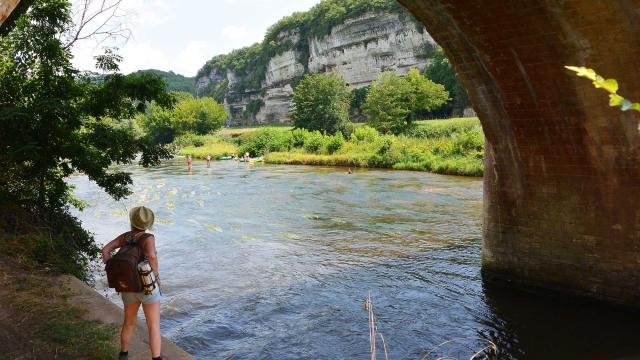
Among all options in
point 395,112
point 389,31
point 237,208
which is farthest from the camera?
point 389,31

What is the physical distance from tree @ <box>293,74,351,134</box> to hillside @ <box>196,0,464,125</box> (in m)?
14.8

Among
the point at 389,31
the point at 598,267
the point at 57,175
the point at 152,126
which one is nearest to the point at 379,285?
the point at 598,267

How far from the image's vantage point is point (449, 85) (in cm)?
6444

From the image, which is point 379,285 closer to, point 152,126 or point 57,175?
point 57,175

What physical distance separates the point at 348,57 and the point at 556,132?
279ft

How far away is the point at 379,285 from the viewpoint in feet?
30.4

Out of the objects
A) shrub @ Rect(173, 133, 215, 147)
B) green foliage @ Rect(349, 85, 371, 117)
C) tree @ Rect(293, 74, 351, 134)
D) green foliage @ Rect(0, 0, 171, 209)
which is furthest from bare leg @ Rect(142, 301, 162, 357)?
green foliage @ Rect(349, 85, 371, 117)

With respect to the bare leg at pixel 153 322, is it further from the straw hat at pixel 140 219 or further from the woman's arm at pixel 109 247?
the straw hat at pixel 140 219

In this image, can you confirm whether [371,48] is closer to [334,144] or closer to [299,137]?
[299,137]

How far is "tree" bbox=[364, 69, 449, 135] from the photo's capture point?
5234 centimetres

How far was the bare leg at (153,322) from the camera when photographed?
4.26 metres

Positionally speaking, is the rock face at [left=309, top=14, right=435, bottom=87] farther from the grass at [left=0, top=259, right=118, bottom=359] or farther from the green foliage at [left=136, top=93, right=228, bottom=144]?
the grass at [left=0, top=259, right=118, bottom=359]

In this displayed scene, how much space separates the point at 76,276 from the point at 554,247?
22.0 ft

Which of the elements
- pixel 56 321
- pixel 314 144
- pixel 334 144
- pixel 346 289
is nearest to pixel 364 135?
pixel 334 144
